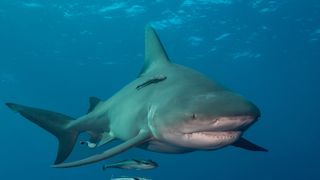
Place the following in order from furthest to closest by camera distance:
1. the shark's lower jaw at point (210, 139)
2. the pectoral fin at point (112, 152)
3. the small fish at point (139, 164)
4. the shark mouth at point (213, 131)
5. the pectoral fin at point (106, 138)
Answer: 1. the small fish at point (139, 164)
2. the pectoral fin at point (106, 138)
3. the pectoral fin at point (112, 152)
4. the shark's lower jaw at point (210, 139)
5. the shark mouth at point (213, 131)

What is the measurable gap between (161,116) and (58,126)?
10.8 feet

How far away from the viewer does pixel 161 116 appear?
18.3 ft

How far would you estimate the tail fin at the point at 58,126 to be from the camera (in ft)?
25.0

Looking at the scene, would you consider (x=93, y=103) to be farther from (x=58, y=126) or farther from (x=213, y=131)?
(x=213, y=131)

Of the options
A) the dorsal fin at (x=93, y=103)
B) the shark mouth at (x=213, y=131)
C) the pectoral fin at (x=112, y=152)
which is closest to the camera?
the shark mouth at (x=213, y=131)

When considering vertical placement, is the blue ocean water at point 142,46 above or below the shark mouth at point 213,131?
below

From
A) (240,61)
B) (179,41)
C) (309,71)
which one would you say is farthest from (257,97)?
(179,41)

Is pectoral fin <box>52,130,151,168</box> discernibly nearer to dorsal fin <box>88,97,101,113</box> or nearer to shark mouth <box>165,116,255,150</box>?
shark mouth <box>165,116,255,150</box>

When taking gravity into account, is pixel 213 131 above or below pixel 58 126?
above

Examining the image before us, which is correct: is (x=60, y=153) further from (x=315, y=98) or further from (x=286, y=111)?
(x=286, y=111)

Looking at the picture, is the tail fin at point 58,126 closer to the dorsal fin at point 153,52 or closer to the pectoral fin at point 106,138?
the pectoral fin at point 106,138

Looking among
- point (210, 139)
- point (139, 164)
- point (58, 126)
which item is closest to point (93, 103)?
point (58, 126)

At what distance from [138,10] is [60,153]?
16.5m

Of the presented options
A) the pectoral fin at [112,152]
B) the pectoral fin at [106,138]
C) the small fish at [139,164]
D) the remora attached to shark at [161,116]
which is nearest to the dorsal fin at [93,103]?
the remora attached to shark at [161,116]
